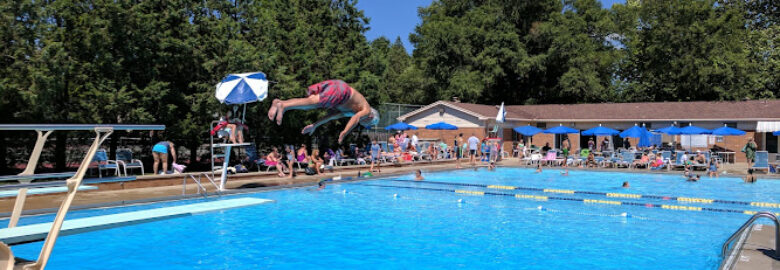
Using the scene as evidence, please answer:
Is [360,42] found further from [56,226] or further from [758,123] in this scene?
[56,226]

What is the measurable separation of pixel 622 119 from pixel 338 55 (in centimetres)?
1725

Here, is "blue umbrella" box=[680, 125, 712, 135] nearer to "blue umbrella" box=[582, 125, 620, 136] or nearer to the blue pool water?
"blue umbrella" box=[582, 125, 620, 136]

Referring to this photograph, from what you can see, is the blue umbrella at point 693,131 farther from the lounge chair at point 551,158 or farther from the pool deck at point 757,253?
the pool deck at point 757,253

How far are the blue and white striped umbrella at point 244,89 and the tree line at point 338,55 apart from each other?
521 cm

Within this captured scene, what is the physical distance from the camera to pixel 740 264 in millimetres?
7031

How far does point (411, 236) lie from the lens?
10320 mm

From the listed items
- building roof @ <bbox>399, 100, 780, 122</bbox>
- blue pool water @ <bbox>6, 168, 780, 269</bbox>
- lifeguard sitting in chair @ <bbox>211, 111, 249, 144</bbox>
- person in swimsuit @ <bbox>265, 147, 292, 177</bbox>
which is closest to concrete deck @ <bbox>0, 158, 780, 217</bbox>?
person in swimsuit @ <bbox>265, 147, 292, 177</bbox>

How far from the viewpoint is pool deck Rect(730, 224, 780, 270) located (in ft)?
22.7

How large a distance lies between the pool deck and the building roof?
2325cm

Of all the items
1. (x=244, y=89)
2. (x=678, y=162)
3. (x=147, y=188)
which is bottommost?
(x=147, y=188)

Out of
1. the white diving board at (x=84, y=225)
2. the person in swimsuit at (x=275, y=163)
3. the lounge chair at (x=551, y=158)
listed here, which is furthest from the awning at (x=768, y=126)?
the white diving board at (x=84, y=225)

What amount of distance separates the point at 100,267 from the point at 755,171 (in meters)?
23.9

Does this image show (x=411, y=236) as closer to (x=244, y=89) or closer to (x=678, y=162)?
(x=244, y=89)

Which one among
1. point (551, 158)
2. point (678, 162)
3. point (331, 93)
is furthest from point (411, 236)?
point (678, 162)
